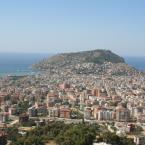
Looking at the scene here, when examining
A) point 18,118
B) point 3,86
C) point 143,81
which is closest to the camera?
point 18,118

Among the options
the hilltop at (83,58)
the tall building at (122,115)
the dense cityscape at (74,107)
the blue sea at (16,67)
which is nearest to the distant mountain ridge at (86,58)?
the hilltop at (83,58)

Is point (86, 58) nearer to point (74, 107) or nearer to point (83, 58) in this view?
point (83, 58)

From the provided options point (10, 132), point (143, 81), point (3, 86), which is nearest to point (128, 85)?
point (143, 81)

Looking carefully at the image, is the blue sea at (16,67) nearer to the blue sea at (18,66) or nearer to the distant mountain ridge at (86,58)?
the blue sea at (18,66)

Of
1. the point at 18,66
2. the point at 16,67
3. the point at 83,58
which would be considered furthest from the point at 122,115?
the point at 18,66

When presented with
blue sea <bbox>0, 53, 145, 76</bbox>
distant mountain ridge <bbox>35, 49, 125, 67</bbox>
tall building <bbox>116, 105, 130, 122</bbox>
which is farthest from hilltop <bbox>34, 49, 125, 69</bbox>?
tall building <bbox>116, 105, 130, 122</bbox>

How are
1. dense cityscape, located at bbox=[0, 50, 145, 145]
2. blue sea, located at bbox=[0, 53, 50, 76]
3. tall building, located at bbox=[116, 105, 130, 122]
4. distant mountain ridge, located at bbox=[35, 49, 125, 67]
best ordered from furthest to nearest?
distant mountain ridge, located at bbox=[35, 49, 125, 67]
blue sea, located at bbox=[0, 53, 50, 76]
tall building, located at bbox=[116, 105, 130, 122]
dense cityscape, located at bbox=[0, 50, 145, 145]

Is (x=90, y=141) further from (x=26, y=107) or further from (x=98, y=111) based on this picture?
(x=26, y=107)

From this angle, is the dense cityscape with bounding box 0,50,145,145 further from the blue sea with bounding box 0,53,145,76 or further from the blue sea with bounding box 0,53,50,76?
the blue sea with bounding box 0,53,145,76

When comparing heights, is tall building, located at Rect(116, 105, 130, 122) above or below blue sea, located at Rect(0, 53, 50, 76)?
above
